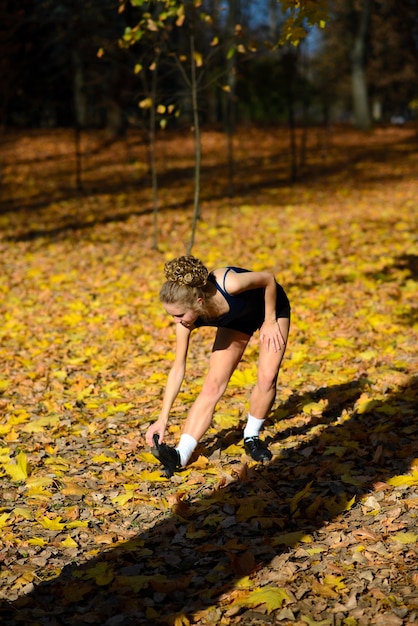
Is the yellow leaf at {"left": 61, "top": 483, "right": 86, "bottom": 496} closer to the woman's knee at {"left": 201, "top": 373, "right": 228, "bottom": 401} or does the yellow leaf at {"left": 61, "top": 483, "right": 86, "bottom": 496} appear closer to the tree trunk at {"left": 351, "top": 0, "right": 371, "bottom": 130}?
the woman's knee at {"left": 201, "top": 373, "right": 228, "bottom": 401}

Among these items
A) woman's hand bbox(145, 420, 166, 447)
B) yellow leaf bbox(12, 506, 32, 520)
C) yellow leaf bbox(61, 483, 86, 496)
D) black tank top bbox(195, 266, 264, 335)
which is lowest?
yellow leaf bbox(61, 483, 86, 496)

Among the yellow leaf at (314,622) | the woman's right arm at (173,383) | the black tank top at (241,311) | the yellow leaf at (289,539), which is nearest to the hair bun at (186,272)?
the black tank top at (241,311)

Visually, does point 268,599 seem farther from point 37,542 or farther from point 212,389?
point 212,389

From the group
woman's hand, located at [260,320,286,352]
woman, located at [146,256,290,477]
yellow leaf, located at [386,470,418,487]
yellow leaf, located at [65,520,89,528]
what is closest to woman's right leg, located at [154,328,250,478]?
woman, located at [146,256,290,477]

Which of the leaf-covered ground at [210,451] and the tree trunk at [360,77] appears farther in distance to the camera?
the tree trunk at [360,77]

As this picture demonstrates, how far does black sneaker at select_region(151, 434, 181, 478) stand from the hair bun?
95cm

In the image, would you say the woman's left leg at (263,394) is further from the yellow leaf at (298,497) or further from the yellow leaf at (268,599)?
the yellow leaf at (268,599)

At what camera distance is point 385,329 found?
7.32 metres

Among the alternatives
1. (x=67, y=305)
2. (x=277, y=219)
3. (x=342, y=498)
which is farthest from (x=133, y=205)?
(x=342, y=498)

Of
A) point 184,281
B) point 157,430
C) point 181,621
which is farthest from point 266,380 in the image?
point 181,621

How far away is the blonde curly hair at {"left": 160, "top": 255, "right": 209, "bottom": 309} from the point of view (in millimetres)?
3723

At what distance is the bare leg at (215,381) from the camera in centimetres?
436

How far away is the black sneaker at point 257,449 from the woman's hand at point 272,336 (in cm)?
67

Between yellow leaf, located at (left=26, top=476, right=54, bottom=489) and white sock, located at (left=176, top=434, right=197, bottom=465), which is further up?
white sock, located at (left=176, top=434, right=197, bottom=465)
